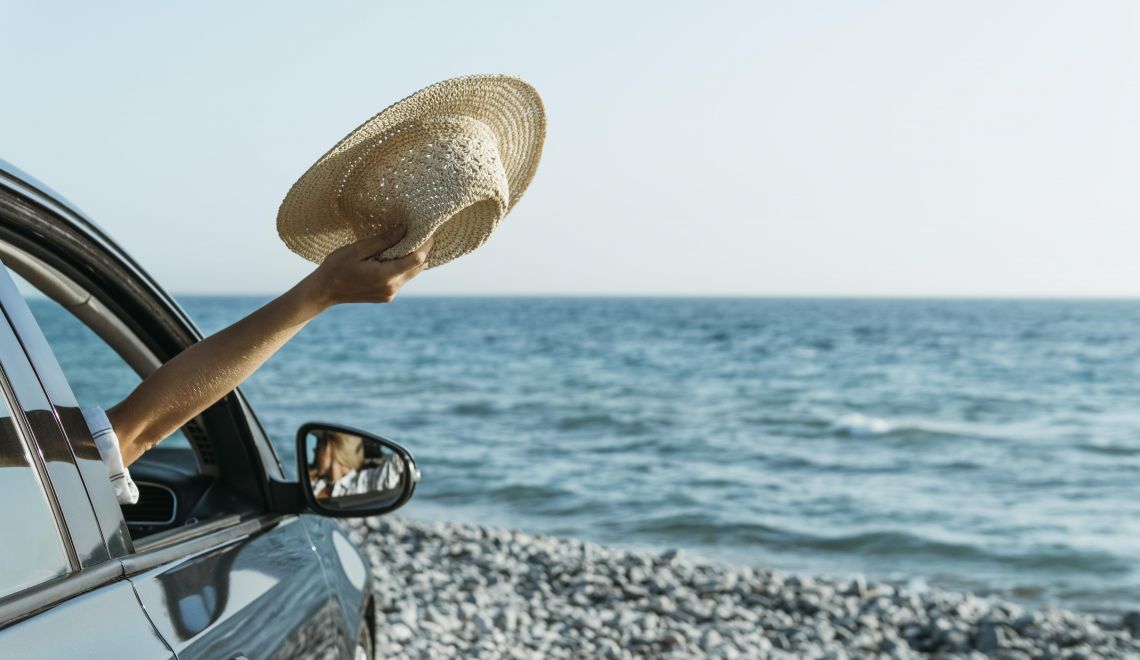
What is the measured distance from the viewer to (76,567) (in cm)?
137

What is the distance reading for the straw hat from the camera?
1.60 metres

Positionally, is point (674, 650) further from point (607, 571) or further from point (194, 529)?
point (194, 529)

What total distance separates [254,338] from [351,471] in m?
1.00

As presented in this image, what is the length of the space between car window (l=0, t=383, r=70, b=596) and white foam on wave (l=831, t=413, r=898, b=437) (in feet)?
55.4

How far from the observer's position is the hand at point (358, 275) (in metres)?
1.52

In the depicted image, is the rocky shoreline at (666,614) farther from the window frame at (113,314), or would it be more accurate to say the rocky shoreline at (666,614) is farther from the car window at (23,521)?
the car window at (23,521)

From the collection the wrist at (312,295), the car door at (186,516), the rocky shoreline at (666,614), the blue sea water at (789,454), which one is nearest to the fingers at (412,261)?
the wrist at (312,295)

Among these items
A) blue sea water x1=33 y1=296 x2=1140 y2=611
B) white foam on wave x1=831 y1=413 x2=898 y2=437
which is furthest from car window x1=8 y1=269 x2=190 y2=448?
white foam on wave x1=831 y1=413 x2=898 y2=437

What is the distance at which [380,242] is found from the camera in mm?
1566

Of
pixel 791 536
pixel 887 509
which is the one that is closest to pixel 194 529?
pixel 791 536

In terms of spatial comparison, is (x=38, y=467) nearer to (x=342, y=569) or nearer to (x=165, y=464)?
(x=342, y=569)

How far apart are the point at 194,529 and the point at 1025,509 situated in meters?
11.5

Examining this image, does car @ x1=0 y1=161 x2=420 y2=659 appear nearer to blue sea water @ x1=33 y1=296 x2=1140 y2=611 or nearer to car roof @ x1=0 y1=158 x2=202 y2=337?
car roof @ x1=0 y1=158 x2=202 y2=337

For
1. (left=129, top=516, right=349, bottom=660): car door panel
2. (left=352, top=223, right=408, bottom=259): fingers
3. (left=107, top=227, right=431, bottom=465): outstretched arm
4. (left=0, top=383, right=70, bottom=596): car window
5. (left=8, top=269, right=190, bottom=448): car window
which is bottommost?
(left=8, top=269, right=190, bottom=448): car window
